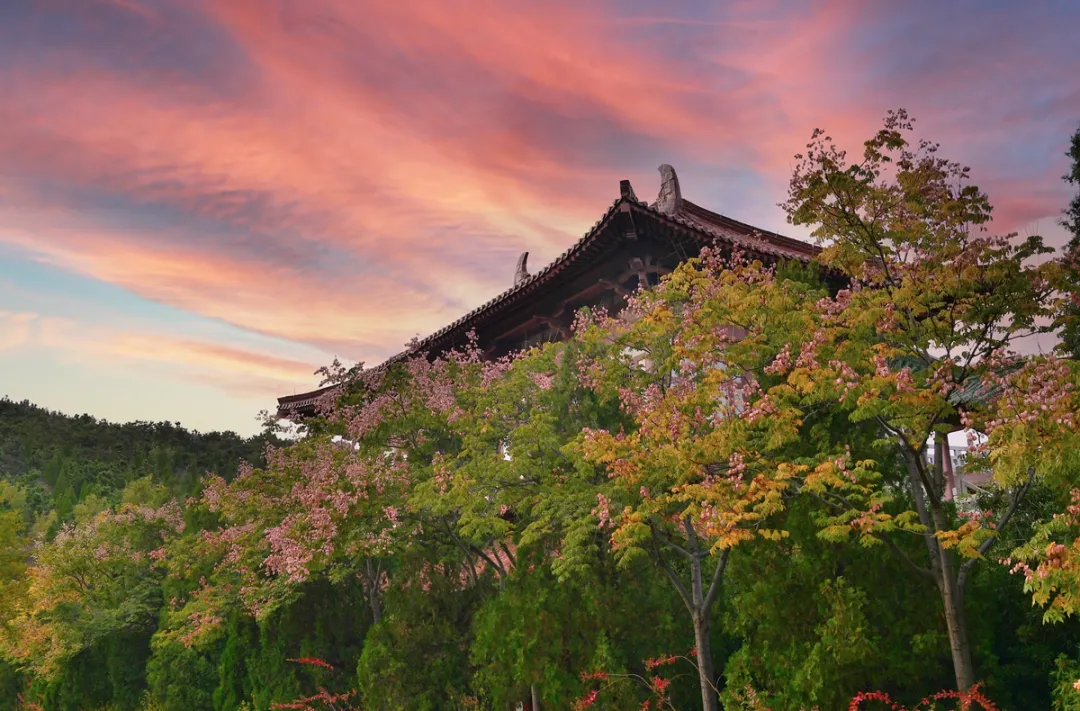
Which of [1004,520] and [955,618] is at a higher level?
[1004,520]

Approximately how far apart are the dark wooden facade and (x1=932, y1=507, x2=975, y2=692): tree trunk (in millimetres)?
4797

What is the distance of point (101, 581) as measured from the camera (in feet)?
74.7

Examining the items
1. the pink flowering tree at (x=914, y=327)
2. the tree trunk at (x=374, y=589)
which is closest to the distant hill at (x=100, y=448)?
the tree trunk at (x=374, y=589)

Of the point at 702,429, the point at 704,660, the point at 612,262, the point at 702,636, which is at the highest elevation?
the point at 612,262

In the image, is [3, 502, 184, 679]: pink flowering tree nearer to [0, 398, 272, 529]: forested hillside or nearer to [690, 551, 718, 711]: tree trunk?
[690, 551, 718, 711]: tree trunk

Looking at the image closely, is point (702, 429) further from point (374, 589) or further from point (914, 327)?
point (374, 589)

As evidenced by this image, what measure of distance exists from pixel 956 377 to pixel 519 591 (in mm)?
6808

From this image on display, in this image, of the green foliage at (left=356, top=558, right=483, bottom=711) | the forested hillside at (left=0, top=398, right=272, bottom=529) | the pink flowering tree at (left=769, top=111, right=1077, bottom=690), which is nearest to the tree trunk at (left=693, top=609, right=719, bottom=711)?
the pink flowering tree at (left=769, top=111, right=1077, bottom=690)

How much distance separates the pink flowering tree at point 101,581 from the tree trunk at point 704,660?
52.8 ft

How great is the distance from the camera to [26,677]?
2798cm

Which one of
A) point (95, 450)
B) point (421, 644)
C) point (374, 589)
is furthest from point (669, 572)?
point (95, 450)

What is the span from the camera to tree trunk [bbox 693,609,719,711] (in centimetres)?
1052

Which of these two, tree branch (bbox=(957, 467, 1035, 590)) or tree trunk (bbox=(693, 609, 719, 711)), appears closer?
tree branch (bbox=(957, 467, 1035, 590))

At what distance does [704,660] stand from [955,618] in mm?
3142
